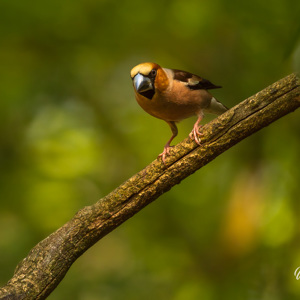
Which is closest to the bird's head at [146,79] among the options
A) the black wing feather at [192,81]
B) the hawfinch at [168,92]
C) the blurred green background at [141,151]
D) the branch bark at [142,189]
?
the hawfinch at [168,92]

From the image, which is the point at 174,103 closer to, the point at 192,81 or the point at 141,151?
the point at 192,81

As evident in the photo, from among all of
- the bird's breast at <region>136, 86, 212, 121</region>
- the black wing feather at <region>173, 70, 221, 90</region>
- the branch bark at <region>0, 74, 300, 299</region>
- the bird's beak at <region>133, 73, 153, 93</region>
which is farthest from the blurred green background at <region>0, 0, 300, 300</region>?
the branch bark at <region>0, 74, 300, 299</region>

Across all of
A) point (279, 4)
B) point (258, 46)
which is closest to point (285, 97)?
point (279, 4)

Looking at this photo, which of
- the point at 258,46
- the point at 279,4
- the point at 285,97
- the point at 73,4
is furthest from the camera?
the point at 73,4

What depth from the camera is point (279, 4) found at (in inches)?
185

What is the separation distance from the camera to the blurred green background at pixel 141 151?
5402 millimetres

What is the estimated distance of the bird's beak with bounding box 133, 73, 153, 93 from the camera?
4.23 meters

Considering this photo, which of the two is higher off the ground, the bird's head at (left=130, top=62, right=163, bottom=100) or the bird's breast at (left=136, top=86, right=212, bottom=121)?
the bird's head at (left=130, top=62, right=163, bottom=100)

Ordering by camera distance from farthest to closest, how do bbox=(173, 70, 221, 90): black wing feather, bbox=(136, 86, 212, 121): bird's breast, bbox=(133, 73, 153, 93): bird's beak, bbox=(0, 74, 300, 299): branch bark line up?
bbox=(173, 70, 221, 90): black wing feather < bbox=(136, 86, 212, 121): bird's breast < bbox=(133, 73, 153, 93): bird's beak < bbox=(0, 74, 300, 299): branch bark

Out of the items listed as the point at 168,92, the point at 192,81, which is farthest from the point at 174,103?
the point at 192,81

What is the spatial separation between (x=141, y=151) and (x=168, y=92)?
7.01 ft

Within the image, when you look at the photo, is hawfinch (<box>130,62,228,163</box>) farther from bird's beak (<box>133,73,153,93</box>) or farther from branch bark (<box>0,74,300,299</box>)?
branch bark (<box>0,74,300,299</box>)

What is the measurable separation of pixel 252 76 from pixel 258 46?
42cm

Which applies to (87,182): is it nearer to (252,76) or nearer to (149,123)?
(149,123)
